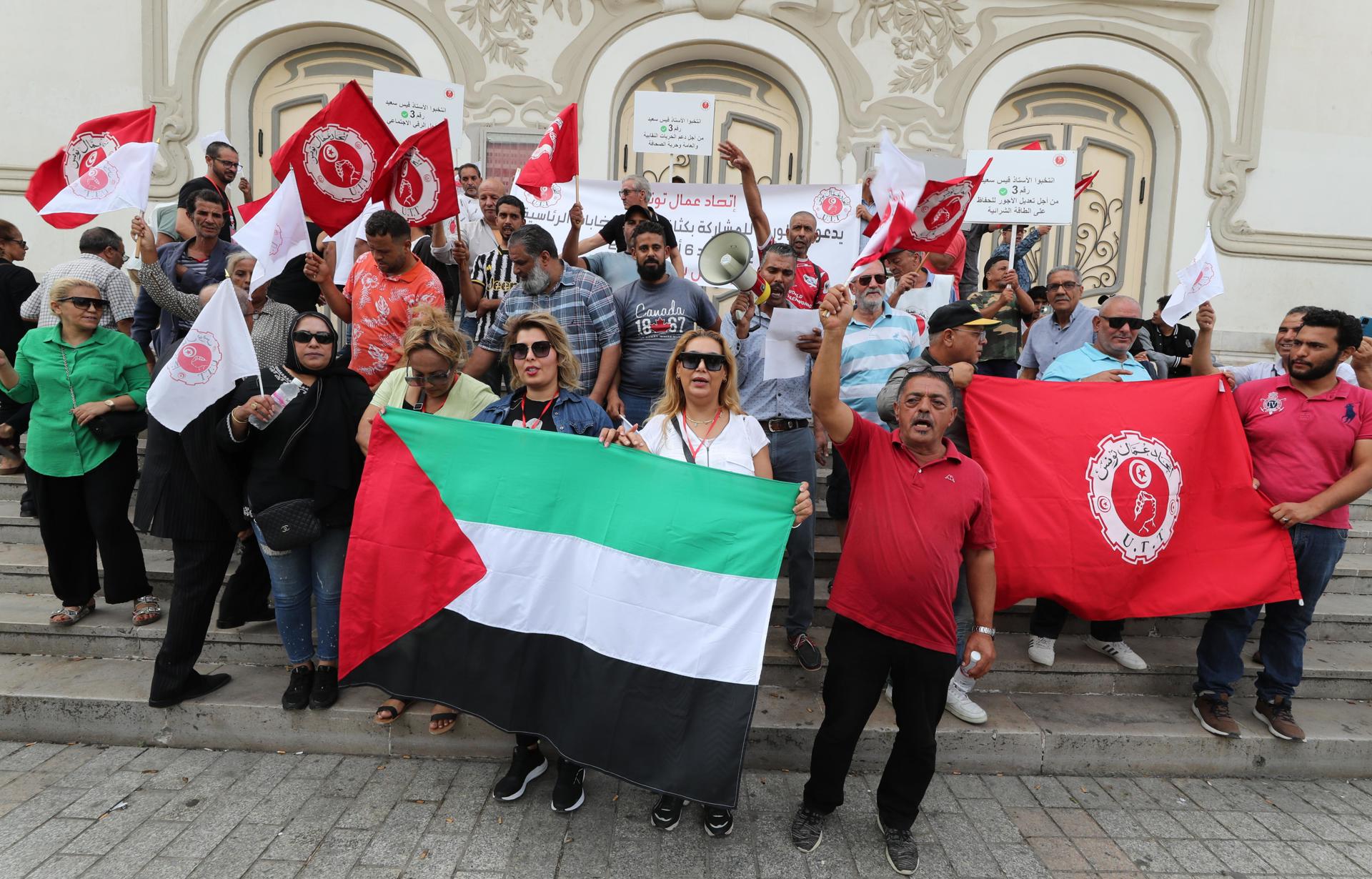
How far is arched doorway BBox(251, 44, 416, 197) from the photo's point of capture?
9945 millimetres

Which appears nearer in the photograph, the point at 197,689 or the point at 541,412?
the point at 541,412

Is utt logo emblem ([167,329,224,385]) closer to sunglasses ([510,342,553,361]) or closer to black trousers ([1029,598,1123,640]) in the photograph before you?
sunglasses ([510,342,553,361])

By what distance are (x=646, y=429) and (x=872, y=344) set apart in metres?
1.81

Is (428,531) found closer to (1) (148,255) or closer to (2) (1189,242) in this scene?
(1) (148,255)

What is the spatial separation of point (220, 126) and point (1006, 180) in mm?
9171

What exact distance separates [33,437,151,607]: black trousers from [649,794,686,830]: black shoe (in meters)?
3.44

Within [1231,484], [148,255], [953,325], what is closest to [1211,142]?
[1231,484]

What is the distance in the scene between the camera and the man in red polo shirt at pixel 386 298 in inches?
184

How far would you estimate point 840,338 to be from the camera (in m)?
2.92

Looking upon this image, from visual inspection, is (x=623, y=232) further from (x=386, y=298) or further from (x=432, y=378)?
(x=432, y=378)

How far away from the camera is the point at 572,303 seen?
4566 millimetres

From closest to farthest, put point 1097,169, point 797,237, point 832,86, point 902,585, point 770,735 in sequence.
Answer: point 902,585
point 770,735
point 797,237
point 832,86
point 1097,169

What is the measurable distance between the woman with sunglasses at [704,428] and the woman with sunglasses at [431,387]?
100 cm

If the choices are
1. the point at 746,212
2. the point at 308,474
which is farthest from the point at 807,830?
the point at 746,212
